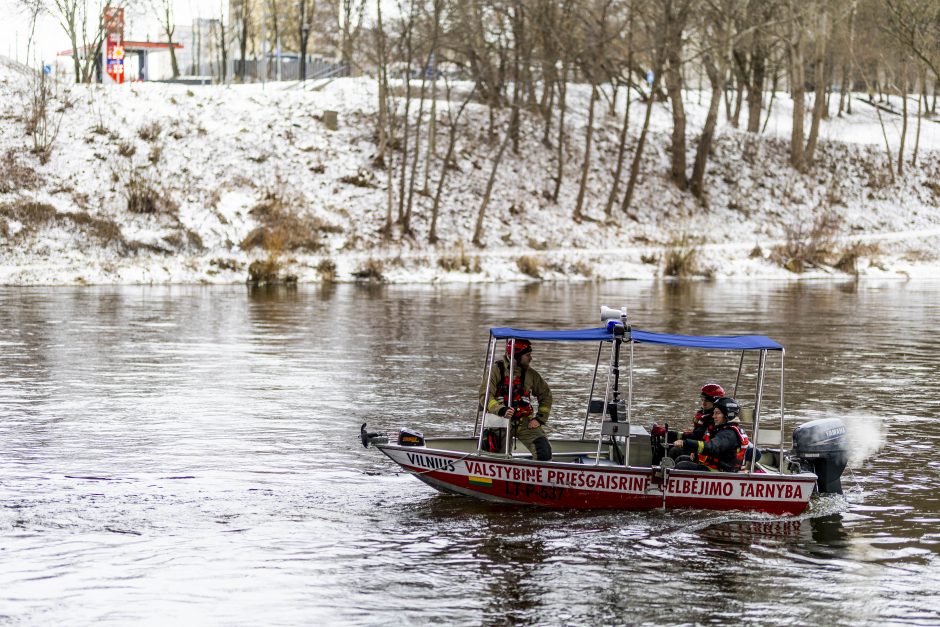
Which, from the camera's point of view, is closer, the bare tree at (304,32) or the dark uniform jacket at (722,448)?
the dark uniform jacket at (722,448)

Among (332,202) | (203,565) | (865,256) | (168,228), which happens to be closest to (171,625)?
(203,565)

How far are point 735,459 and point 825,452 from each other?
105 centimetres

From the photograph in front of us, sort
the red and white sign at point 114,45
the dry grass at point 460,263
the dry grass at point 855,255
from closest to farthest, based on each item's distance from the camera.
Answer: the dry grass at point 460,263 → the dry grass at point 855,255 → the red and white sign at point 114,45

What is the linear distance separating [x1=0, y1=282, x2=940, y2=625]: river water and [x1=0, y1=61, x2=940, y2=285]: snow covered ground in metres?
20.1

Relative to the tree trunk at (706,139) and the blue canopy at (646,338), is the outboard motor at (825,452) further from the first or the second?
the tree trunk at (706,139)

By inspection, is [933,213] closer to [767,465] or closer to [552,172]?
[552,172]

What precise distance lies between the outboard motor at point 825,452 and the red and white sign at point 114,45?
5471cm

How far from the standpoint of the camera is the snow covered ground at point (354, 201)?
47.2m

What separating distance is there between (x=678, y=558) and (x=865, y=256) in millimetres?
47496

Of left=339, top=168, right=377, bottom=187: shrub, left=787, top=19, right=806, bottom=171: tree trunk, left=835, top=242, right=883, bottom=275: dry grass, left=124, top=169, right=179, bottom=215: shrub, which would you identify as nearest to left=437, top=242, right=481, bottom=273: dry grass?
left=339, top=168, right=377, bottom=187: shrub

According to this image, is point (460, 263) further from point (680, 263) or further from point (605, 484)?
point (605, 484)

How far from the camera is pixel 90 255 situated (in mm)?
46312

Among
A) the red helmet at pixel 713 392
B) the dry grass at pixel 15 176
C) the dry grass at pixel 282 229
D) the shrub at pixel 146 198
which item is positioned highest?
the dry grass at pixel 15 176

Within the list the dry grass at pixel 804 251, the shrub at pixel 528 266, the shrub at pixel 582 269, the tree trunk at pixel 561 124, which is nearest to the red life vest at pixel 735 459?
the shrub at pixel 528 266
